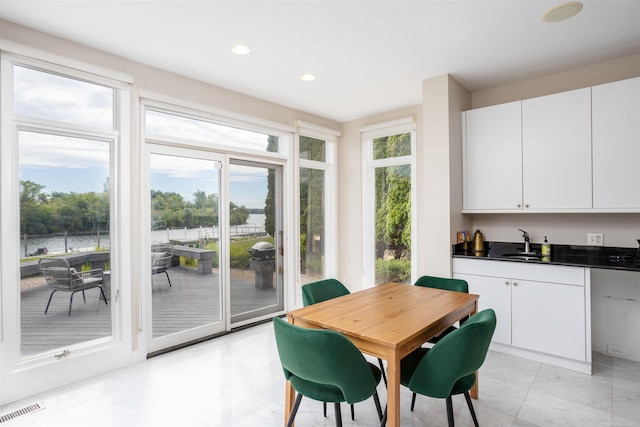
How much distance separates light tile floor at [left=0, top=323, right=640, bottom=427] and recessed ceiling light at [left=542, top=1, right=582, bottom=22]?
2694 millimetres

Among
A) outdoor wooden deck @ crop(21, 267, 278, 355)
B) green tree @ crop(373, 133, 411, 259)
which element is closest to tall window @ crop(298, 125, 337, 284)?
green tree @ crop(373, 133, 411, 259)

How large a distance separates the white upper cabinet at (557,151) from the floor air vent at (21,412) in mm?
4270

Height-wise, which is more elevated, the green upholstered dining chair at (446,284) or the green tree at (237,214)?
the green tree at (237,214)

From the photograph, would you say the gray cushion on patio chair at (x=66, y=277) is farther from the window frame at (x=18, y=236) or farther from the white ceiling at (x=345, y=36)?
the white ceiling at (x=345, y=36)

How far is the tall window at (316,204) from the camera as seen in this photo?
471 cm

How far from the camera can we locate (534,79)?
11.4 ft

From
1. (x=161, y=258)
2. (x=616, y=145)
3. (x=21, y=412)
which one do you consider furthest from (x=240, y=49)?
(x=616, y=145)

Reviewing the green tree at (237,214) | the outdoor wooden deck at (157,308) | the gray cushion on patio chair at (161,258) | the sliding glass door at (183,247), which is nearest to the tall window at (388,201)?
the outdoor wooden deck at (157,308)

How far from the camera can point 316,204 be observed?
493 cm

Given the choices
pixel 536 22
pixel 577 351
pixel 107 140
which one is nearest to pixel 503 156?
pixel 536 22

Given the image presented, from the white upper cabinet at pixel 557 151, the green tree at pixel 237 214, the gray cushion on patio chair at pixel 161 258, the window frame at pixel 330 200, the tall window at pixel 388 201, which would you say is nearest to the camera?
the white upper cabinet at pixel 557 151

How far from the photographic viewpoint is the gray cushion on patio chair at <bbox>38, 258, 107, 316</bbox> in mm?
2639

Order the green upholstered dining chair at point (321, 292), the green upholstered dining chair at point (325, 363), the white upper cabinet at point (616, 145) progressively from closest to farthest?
the green upholstered dining chair at point (325, 363) → the green upholstered dining chair at point (321, 292) → the white upper cabinet at point (616, 145)

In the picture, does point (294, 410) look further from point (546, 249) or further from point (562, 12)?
point (562, 12)
